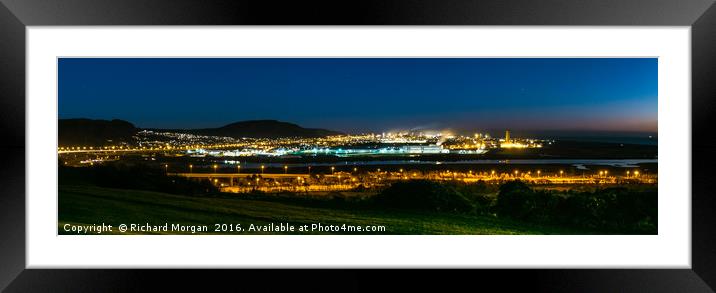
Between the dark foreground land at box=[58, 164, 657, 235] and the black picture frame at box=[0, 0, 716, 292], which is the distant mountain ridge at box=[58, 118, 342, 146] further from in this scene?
the black picture frame at box=[0, 0, 716, 292]

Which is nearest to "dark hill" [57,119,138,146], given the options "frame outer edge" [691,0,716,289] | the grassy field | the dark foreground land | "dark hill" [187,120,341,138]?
the dark foreground land

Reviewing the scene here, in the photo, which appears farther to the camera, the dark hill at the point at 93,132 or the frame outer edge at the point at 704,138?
the dark hill at the point at 93,132

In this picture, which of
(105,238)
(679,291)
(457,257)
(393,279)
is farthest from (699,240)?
(105,238)

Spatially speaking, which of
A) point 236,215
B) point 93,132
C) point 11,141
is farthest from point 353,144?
point 11,141

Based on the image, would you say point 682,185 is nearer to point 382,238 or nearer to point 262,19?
point 382,238

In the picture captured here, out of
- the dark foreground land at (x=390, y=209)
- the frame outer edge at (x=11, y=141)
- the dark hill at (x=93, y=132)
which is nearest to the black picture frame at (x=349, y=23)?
the frame outer edge at (x=11, y=141)

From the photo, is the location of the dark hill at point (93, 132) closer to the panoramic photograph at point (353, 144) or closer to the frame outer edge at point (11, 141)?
the panoramic photograph at point (353, 144)
